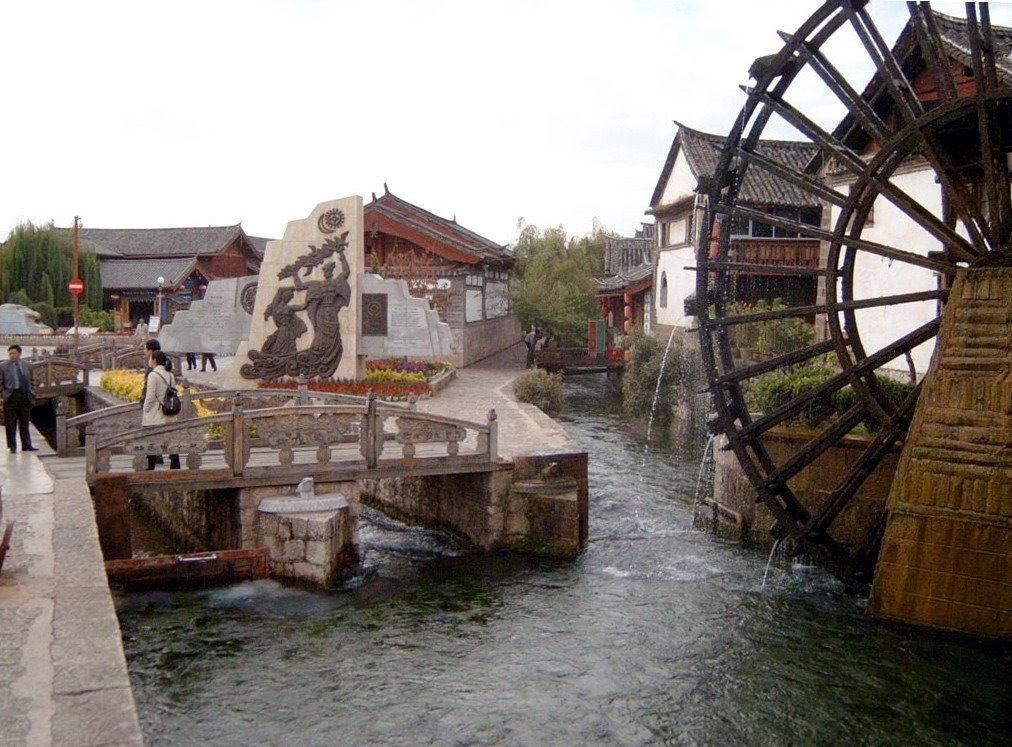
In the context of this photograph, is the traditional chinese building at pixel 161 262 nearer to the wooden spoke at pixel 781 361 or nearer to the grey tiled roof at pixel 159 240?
the grey tiled roof at pixel 159 240

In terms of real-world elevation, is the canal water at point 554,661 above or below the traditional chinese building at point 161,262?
below

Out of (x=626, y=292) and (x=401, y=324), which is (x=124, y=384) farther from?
(x=626, y=292)

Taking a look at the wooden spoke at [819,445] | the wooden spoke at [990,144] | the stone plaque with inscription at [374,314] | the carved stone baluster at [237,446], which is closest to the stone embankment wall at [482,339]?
the stone plaque with inscription at [374,314]

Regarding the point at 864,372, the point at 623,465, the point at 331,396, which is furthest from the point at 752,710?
the point at 623,465

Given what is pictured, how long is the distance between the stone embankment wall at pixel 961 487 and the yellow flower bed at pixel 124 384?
43.1ft

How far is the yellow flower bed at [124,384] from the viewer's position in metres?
17.9

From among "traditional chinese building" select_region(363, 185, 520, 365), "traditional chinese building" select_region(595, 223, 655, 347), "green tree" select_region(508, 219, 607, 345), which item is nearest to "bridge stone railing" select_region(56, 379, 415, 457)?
"traditional chinese building" select_region(363, 185, 520, 365)

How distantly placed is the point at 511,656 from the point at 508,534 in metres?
3.10

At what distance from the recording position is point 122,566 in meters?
9.68

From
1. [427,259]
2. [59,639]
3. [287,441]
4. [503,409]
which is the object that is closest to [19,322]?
[427,259]

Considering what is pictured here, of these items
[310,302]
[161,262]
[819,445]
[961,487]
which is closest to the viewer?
[961,487]

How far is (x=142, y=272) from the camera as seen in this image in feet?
163

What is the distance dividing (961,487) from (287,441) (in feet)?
22.8

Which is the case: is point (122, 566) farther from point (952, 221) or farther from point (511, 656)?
point (952, 221)
